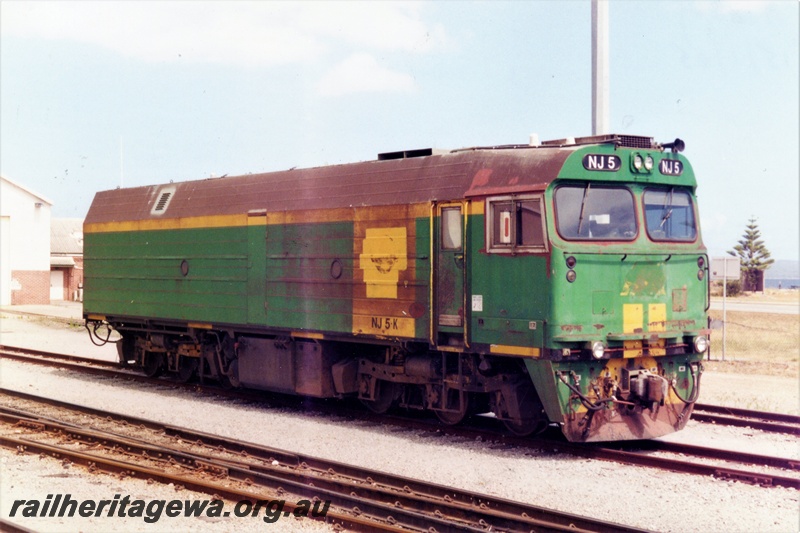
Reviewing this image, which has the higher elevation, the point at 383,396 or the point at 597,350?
the point at 597,350

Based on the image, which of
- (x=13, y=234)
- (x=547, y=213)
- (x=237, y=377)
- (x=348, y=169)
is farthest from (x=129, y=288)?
(x=13, y=234)

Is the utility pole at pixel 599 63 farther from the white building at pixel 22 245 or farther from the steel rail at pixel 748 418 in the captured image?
the white building at pixel 22 245

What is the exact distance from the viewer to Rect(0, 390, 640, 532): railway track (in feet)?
25.9

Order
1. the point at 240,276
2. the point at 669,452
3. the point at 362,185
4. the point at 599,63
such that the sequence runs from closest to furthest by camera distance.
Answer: the point at 669,452
the point at 362,185
the point at 240,276
the point at 599,63

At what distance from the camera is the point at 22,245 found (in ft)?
164

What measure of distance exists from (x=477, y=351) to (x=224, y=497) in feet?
12.9

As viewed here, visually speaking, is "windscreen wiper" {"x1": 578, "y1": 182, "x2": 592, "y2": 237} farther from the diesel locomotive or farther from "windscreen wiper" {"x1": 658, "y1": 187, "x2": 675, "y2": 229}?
"windscreen wiper" {"x1": 658, "y1": 187, "x2": 675, "y2": 229}

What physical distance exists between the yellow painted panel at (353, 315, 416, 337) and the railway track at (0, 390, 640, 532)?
2.69 m

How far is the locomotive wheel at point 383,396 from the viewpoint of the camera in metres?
13.3

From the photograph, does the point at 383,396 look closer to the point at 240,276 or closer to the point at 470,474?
the point at 240,276

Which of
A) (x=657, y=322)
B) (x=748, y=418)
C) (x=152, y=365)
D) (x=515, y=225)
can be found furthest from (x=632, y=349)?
(x=152, y=365)

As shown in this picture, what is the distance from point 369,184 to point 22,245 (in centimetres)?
4252

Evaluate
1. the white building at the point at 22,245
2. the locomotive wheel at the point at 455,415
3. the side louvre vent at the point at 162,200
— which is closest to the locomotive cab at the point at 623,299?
the locomotive wheel at the point at 455,415

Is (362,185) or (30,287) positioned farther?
(30,287)
